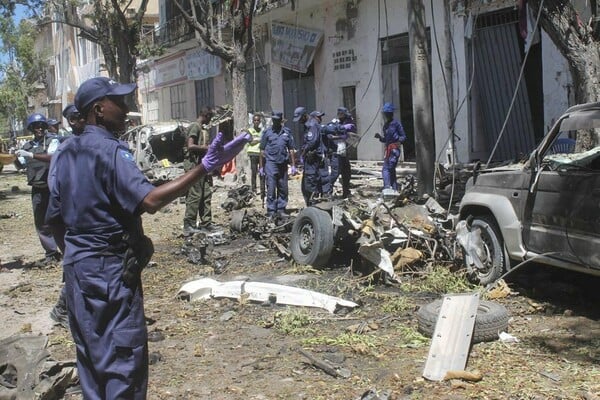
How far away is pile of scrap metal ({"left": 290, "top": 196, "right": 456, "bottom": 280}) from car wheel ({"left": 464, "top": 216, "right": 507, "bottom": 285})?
1.23ft

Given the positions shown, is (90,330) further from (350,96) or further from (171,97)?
(171,97)

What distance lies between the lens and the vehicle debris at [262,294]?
5758mm

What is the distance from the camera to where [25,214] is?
1441 centimetres

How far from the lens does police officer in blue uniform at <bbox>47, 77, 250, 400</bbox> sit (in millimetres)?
2629

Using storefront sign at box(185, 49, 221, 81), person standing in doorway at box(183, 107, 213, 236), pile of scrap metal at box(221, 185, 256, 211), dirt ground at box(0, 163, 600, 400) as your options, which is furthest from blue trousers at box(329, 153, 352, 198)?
storefront sign at box(185, 49, 221, 81)

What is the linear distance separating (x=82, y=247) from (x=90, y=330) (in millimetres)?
358

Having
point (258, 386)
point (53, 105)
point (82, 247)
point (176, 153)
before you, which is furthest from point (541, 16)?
point (53, 105)

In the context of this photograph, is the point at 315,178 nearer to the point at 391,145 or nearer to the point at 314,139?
the point at 314,139

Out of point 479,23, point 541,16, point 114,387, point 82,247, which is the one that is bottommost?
point 114,387

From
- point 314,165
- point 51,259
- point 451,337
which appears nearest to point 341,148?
point 314,165

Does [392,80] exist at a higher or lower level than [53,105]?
lower

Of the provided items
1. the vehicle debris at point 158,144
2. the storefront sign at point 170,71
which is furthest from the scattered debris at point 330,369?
the storefront sign at point 170,71

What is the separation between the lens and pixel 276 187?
10.6 m

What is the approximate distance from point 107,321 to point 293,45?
732 inches
